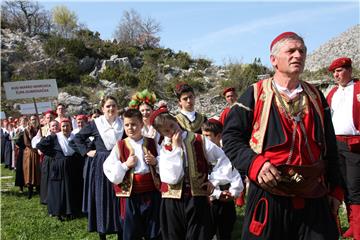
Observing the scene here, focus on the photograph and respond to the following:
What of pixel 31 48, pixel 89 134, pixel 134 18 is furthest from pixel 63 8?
pixel 89 134

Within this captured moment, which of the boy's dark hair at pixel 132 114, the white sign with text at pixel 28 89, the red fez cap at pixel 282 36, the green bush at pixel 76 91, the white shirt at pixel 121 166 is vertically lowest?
the white shirt at pixel 121 166

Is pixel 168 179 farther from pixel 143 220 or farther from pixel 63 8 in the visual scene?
pixel 63 8

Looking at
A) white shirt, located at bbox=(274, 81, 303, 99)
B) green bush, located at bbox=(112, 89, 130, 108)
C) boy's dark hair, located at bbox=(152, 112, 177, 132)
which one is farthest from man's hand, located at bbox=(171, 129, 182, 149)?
green bush, located at bbox=(112, 89, 130, 108)

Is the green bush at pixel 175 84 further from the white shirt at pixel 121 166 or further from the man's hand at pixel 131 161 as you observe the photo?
the man's hand at pixel 131 161

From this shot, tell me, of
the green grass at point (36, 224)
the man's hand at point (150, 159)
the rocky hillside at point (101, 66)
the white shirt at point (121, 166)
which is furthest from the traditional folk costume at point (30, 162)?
the rocky hillside at point (101, 66)

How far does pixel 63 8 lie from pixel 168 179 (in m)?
54.5

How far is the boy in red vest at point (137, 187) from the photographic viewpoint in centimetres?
475

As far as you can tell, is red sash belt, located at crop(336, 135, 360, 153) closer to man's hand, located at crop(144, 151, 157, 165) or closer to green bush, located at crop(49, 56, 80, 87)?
man's hand, located at crop(144, 151, 157, 165)

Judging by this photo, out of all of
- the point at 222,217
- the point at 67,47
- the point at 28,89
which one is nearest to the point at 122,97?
the point at 67,47

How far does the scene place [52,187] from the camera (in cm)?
813

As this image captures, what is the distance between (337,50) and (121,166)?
932 inches

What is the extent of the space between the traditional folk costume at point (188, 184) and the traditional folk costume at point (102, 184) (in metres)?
1.68

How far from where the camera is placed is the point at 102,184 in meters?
6.03

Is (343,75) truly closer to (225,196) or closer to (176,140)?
(225,196)
